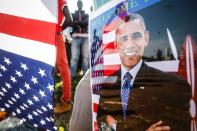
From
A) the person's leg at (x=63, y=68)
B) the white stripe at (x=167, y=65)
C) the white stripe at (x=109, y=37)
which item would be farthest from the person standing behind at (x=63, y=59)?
the white stripe at (x=167, y=65)

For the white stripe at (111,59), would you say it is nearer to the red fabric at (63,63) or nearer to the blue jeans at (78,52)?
the red fabric at (63,63)

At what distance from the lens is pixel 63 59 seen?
15.6ft

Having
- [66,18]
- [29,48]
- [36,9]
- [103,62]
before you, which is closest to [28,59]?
[29,48]

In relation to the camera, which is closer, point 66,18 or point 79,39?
point 66,18

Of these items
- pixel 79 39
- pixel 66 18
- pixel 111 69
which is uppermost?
pixel 66 18

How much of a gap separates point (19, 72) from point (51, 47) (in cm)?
54

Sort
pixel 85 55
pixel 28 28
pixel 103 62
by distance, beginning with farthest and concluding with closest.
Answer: pixel 85 55 < pixel 28 28 < pixel 103 62

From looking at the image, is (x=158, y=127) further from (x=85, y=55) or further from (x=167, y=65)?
(x=85, y=55)

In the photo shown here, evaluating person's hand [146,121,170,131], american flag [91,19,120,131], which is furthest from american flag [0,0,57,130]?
person's hand [146,121,170,131]

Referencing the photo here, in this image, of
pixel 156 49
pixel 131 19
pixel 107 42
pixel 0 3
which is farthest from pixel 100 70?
pixel 0 3

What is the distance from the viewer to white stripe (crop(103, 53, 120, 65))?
286 cm

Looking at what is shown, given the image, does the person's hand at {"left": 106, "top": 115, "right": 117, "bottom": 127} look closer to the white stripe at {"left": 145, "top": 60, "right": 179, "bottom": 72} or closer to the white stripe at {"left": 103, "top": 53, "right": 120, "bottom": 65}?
the white stripe at {"left": 103, "top": 53, "right": 120, "bottom": 65}

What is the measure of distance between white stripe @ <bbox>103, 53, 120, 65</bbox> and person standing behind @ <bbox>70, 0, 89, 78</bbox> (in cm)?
126

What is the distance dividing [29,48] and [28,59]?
0.12 meters
